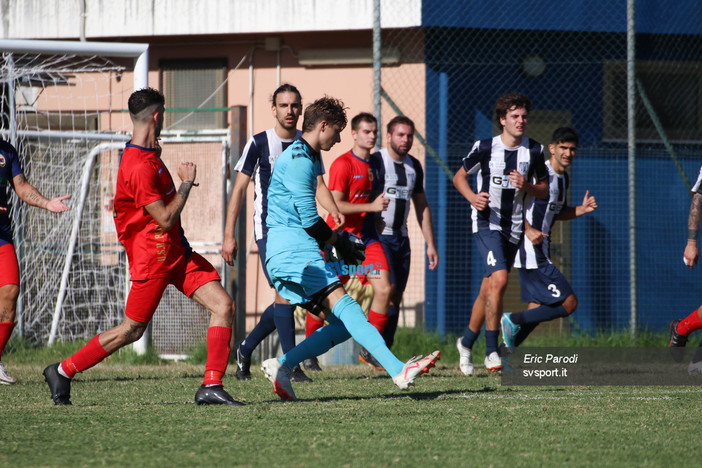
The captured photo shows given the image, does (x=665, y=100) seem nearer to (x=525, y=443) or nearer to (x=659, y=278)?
(x=659, y=278)

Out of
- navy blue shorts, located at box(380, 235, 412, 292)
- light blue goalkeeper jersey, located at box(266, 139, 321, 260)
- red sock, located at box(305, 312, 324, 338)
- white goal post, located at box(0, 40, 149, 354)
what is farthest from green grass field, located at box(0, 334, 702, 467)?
white goal post, located at box(0, 40, 149, 354)

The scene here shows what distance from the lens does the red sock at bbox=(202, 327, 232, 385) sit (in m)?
5.38

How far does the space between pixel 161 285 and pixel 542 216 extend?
4117 mm

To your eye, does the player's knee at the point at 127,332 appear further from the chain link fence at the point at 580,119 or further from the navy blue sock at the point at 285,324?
the chain link fence at the point at 580,119

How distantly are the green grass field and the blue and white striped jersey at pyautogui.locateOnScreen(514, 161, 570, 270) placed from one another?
151 centimetres

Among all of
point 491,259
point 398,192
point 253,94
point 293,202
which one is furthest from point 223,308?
point 253,94

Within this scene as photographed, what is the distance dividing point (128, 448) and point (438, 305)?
7929 mm

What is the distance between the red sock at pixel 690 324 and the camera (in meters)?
7.56

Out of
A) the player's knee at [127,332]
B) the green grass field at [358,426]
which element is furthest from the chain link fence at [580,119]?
the player's knee at [127,332]

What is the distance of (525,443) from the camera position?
4.12 meters

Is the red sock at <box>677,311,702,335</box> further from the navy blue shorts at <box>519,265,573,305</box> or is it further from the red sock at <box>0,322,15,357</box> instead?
the red sock at <box>0,322,15,357</box>

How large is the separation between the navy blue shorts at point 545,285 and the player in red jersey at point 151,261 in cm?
346

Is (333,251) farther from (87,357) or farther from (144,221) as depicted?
(87,357)

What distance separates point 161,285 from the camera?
536 centimetres
